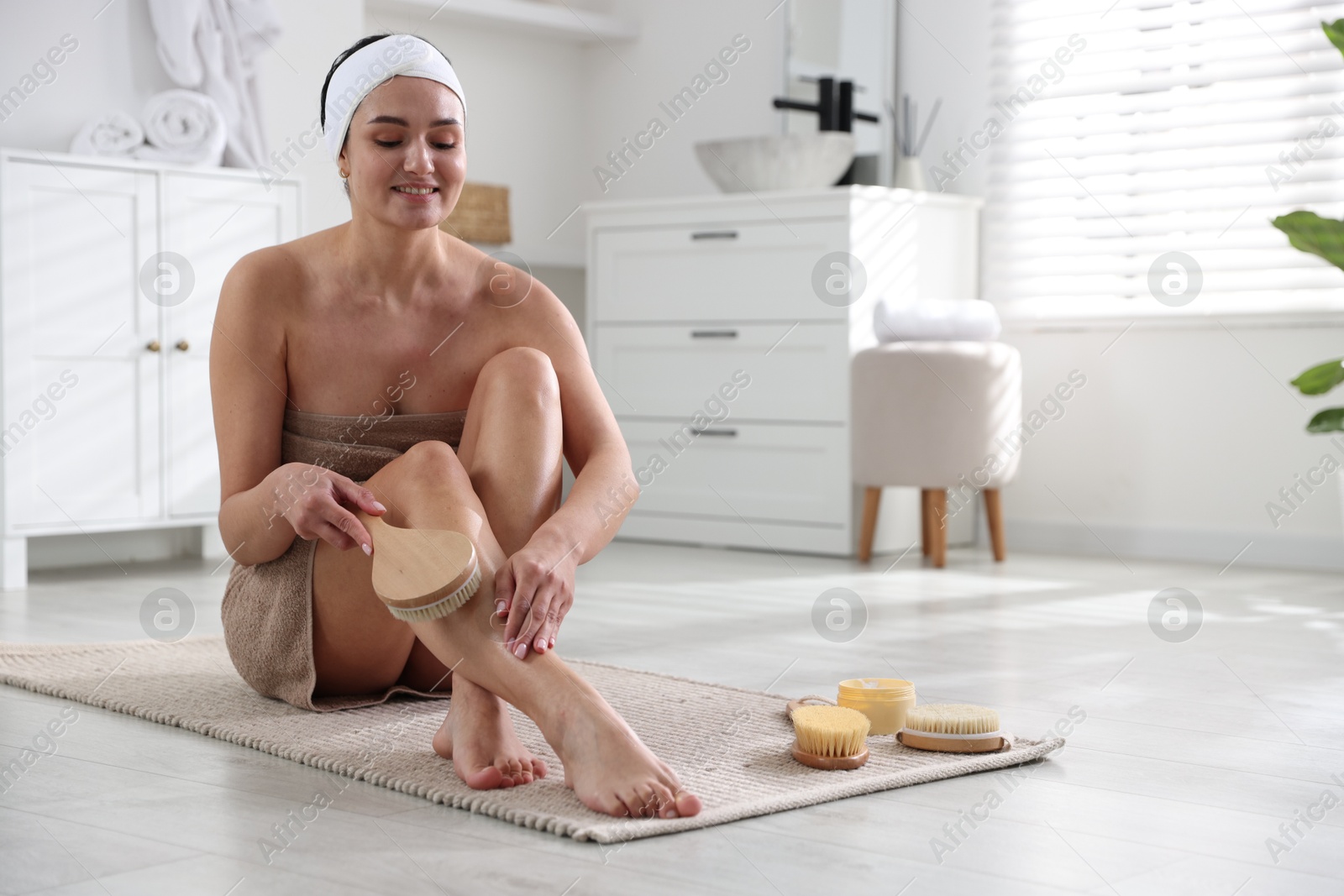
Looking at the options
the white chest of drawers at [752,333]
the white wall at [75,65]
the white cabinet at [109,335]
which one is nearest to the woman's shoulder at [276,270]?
the white cabinet at [109,335]

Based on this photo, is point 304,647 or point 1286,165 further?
point 1286,165

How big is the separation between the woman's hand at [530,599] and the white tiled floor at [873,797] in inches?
6.6

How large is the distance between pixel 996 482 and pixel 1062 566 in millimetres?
261

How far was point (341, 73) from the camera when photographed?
1679 mm

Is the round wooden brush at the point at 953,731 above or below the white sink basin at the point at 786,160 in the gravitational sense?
below

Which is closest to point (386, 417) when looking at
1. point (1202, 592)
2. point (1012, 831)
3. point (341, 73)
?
point (341, 73)

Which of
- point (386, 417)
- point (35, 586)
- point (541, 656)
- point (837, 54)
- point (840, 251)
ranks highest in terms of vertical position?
point (837, 54)

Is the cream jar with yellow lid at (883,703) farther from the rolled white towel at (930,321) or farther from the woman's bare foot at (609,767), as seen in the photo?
the rolled white towel at (930,321)

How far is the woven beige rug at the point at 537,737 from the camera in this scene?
1.40m

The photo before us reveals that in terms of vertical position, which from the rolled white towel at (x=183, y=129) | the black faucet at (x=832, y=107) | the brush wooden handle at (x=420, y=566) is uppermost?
the black faucet at (x=832, y=107)

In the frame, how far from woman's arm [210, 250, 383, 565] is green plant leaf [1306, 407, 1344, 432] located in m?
2.18

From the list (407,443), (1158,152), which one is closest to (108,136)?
(407,443)

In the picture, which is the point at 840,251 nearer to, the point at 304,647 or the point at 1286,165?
the point at 1286,165

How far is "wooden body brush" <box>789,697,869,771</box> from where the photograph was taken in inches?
60.8
